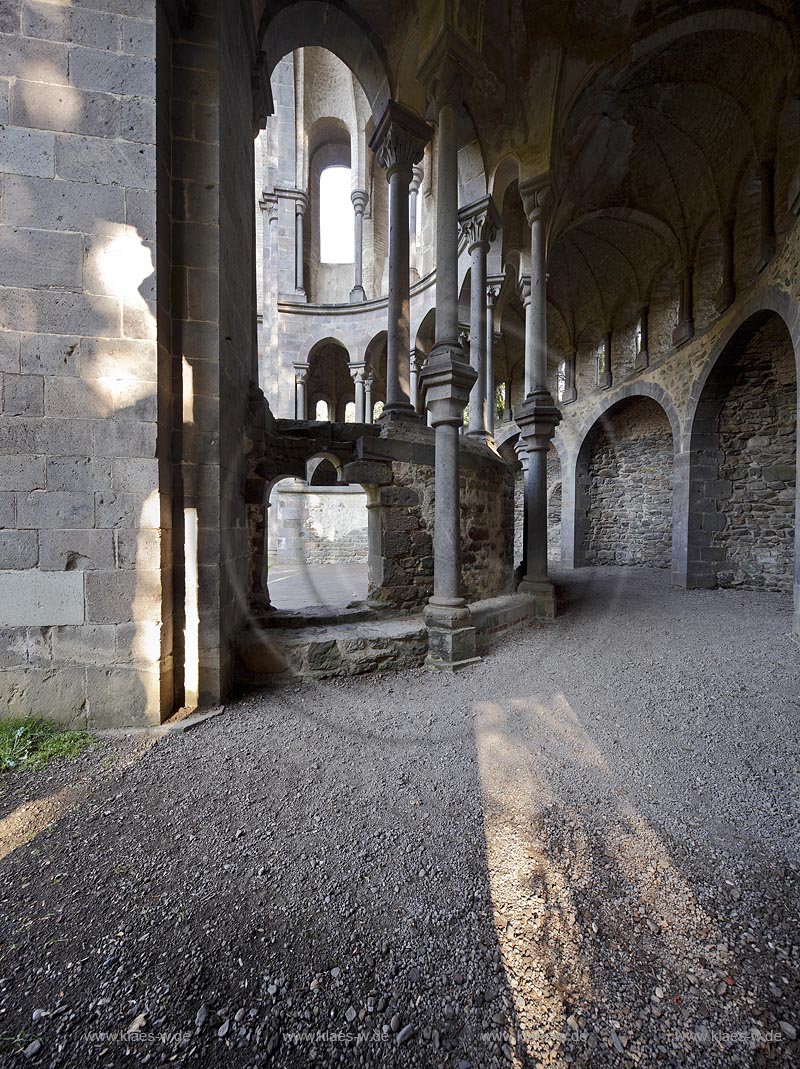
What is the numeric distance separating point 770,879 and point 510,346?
53.4 feet

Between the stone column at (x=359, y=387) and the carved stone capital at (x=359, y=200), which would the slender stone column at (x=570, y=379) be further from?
the carved stone capital at (x=359, y=200)

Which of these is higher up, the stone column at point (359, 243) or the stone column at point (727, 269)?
the stone column at point (359, 243)

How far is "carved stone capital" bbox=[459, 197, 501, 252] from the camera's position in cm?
694

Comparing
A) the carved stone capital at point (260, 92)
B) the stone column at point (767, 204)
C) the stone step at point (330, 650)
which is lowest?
the stone step at point (330, 650)

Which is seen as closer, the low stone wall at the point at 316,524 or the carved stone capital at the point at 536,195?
the carved stone capital at the point at 536,195

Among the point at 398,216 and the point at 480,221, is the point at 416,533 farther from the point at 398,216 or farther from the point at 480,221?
the point at 480,221

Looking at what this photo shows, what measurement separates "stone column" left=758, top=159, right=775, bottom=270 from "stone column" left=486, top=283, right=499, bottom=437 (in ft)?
14.9

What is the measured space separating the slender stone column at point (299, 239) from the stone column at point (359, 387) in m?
2.86

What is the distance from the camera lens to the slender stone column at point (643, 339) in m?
11.5

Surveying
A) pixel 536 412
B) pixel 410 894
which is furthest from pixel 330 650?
pixel 536 412

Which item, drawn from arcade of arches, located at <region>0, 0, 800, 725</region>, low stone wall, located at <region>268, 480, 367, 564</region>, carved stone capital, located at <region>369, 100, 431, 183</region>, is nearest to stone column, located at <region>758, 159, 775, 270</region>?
arcade of arches, located at <region>0, 0, 800, 725</region>

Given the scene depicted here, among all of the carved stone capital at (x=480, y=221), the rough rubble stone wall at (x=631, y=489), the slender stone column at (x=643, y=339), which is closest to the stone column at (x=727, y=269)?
the slender stone column at (x=643, y=339)

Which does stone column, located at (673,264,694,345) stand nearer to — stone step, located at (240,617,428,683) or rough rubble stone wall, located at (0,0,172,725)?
stone step, located at (240,617,428,683)

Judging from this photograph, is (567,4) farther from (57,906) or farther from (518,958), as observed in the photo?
(57,906)
